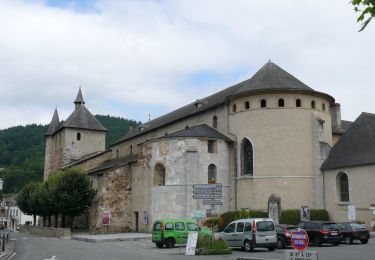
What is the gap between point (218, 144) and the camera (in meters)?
36.5

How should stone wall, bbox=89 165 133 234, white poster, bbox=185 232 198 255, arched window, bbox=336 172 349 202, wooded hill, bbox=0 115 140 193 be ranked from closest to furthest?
1. white poster, bbox=185 232 198 255
2. arched window, bbox=336 172 349 202
3. stone wall, bbox=89 165 133 234
4. wooded hill, bbox=0 115 140 193

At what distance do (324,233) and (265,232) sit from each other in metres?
3.68

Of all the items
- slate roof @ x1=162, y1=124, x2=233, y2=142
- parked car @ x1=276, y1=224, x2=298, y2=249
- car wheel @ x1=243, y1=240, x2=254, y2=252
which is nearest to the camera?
car wheel @ x1=243, y1=240, x2=254, y2=252

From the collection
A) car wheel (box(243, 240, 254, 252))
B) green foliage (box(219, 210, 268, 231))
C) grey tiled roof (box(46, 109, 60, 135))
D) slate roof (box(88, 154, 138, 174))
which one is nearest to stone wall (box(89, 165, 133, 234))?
slate roof (box(88, 154, 138, 174))

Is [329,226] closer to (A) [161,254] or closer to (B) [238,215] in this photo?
Result: (A) [161,254]

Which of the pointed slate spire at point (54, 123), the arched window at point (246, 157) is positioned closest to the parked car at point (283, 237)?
the arched window at point (246, 157)

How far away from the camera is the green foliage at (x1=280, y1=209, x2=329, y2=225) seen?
105ft

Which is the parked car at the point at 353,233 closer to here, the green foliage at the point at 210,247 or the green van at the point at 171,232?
the green van at the point at 171,232

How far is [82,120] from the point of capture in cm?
6406

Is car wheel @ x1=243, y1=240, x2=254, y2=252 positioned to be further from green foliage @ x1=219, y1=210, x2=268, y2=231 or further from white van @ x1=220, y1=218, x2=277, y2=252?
green foliage @ x1=219, y1=210, x2=268, y2=231

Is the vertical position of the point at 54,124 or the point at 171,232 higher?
the point at 54,124

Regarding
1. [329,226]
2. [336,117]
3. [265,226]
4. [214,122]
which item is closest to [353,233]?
[329,226]

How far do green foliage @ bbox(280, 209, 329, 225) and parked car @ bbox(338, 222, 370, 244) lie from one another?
7661 millimetres

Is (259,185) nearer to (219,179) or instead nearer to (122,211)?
(219,179)
